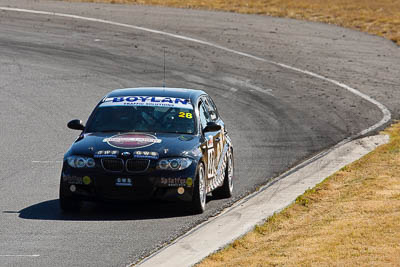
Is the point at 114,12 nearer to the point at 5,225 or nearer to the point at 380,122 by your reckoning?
the point at 380,122

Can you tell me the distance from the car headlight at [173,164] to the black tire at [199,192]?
0.84 feet

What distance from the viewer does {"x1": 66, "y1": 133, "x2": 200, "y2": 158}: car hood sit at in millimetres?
12945

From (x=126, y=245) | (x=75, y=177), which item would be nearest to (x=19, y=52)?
(x=75, y=177)

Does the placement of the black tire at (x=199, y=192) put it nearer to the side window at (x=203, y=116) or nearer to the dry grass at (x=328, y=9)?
the side window at (x=203, y=116)

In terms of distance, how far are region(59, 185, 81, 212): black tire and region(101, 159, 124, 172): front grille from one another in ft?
2.17

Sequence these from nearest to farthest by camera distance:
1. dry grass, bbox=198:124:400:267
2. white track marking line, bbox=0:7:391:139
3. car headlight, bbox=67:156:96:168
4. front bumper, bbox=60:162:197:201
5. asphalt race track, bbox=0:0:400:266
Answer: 1. dry grass, bbox=198:124:400:267
2. asphalt race track, bbox=0:0:400:266
3. front bumper, bbox=60:162:197:201
4. car headlight, bbox=67:156:96:168
5. white track marking line, bbox=0:7:391:139

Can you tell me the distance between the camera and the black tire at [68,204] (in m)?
13.1

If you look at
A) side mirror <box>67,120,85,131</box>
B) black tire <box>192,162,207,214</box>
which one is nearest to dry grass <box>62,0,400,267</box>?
black tire <box>192,162,207,214</box>

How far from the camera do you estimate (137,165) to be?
12.9 metres

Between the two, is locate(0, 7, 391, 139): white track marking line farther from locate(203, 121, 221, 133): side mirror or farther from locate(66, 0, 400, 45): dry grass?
locate(203, 121, 221, 133): side mirror

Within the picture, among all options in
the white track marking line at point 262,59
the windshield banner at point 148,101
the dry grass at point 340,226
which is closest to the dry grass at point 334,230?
the dry grass at point 340,226

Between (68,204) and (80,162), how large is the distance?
615 mm

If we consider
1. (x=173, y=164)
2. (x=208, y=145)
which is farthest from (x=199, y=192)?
(x=208, y=145)

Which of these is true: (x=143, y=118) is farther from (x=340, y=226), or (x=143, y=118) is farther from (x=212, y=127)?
(x=340, y=226)
